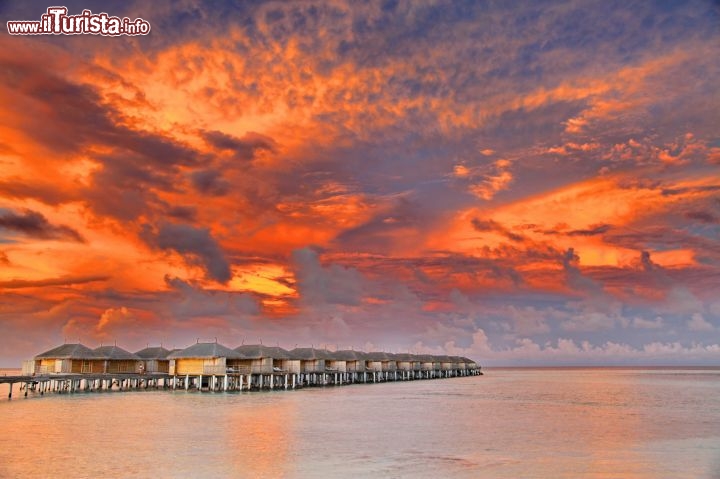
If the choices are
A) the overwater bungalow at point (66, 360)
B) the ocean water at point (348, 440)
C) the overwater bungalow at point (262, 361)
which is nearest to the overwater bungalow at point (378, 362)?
the overwater bungalow at point (262, 361)

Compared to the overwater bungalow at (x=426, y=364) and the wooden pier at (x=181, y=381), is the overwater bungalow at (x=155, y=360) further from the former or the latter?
the overwater bungalow at (x=426, y=364)

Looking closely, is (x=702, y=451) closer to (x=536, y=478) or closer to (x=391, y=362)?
→ (x=536, y=478)

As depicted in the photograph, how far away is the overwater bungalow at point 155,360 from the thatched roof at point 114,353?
259 centimetres

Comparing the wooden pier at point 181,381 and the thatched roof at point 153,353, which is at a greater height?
the thatched roof at point 153,353

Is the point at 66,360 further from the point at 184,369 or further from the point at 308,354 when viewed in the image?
the point at 308,354

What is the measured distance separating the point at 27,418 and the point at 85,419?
407 cm

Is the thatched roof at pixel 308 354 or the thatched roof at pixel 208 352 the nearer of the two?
the thatched roof at pixel 208 352

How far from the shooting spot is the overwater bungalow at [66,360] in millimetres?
61625

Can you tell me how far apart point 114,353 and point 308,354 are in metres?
25.7

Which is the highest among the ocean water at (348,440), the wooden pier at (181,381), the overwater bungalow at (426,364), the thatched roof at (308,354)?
the thatched roof at (308,354)

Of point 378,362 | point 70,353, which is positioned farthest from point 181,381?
point 378,362

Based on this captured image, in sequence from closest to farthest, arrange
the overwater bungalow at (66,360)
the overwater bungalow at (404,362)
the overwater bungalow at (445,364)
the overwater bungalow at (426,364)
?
the overwater bungalow at (66,360) < the overwater bungalow at (404,362) < the overwater bungalow at (426,364) < the overwater bungalow at (445,364)

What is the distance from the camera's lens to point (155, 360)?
74.8m

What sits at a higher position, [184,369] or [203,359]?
[203,359]
